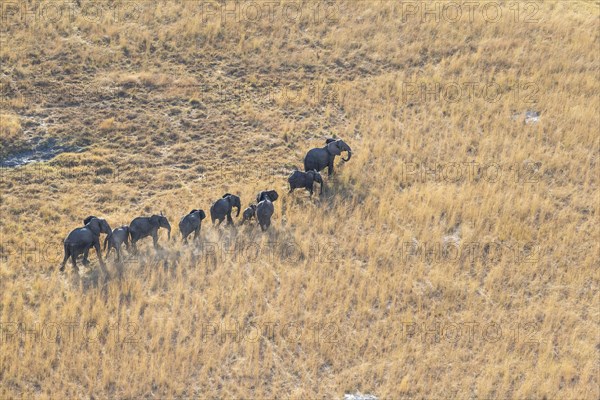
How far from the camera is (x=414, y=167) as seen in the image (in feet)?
83.3

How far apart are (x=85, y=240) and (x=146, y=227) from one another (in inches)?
68.6

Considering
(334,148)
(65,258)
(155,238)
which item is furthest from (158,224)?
(334,148)

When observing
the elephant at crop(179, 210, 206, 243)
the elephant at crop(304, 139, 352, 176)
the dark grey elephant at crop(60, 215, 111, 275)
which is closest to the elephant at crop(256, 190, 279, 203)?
the elephant at crop(179, 210, 206, 243)

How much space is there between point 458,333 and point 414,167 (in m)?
8.96

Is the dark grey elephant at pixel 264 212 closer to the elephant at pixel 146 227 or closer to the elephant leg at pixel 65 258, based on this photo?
the elephant at pixel 146 227

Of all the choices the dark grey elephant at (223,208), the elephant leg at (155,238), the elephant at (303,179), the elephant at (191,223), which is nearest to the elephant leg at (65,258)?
the elephant leg at (155,238)

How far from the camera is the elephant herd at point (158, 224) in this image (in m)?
19.1

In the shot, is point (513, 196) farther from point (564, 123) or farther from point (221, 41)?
point (221, 41)

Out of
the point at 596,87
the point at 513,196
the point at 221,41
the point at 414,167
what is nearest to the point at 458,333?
the point at 513,196

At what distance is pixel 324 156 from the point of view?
23.9 metres

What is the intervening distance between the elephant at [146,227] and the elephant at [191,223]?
16.4 inches

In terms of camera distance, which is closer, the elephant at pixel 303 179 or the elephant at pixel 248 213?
the elephant at pixel 248 213

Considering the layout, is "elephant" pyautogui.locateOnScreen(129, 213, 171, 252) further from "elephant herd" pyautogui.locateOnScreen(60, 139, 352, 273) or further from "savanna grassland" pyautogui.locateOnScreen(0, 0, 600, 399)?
"savanna grassland" pyautogui.locateOnScreen(0, 0, 600, 399)

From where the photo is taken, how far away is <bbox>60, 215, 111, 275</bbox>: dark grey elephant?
18.9m
